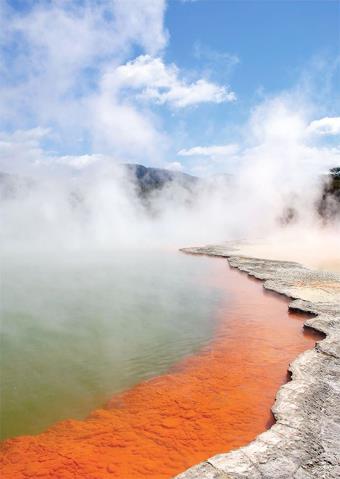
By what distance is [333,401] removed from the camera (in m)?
3.30

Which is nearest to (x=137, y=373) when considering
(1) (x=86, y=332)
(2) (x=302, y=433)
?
(1) (x=86, y=332)

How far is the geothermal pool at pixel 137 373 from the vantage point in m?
3.00

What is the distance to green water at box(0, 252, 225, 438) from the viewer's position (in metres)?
3.79

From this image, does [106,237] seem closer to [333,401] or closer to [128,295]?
[128,295]

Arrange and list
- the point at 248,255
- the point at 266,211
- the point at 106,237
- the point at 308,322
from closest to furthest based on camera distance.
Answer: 1. the point at 308,322
2. the point at 248,255
3. the point at 106,237
4. the point at 266,211

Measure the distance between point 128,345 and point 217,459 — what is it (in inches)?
101

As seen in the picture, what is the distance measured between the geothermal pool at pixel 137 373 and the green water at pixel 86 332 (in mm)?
17

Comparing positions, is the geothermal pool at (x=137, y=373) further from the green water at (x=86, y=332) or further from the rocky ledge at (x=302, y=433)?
the rocky ledge at (x=302, y=433)

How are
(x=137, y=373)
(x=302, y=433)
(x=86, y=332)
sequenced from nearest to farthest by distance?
(x=302, y=433), (x=137, y=373), (x=86, y=332)

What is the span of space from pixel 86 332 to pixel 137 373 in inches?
54.2

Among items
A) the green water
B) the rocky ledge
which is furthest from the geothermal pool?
the rocky ledge

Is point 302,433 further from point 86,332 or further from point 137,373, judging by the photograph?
point 86,332

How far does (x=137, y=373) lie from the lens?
433 centimetres

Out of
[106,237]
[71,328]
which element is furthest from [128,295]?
[106,237]
